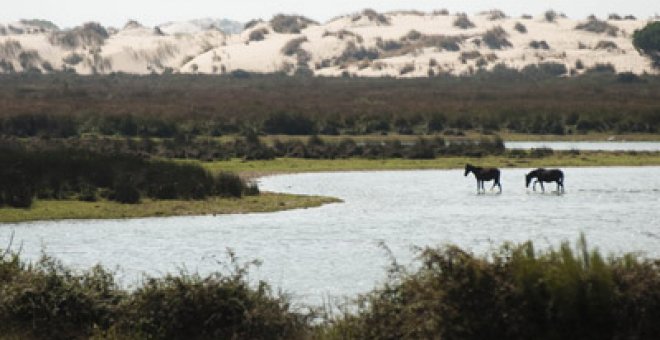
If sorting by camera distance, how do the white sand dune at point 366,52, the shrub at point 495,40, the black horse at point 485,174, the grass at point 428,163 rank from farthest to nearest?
the shrub at point 495,40 < the white sand dune at point 366,52 < the grass at point 428,163 < the black horse at point 485,174

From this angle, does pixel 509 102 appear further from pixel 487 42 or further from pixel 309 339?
pixel 487 42

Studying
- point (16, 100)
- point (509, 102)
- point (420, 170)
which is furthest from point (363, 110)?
point (420, 170)

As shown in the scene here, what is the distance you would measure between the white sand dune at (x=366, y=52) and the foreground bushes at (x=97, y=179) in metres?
119

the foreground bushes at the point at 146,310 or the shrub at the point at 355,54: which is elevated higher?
the shrub at the point at 355,54

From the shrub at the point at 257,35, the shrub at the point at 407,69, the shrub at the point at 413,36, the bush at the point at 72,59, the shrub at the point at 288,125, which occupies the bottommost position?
the shrub at the point at 288,125

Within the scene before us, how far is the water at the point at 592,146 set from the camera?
203 ft

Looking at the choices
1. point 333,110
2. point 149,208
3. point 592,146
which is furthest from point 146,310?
point 333,110

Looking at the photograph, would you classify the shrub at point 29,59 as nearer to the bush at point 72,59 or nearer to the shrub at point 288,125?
the bush at point 72,59

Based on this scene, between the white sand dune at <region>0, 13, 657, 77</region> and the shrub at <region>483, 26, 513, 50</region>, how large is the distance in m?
0.55

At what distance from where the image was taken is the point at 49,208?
114 ft

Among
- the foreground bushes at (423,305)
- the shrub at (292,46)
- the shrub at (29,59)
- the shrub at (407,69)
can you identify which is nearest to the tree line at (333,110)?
the shrub at (407,69)

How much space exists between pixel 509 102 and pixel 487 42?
9442 centimetres

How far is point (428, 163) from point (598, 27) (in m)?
137

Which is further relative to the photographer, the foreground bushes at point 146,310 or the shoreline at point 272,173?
the shoreline at point 272,173
